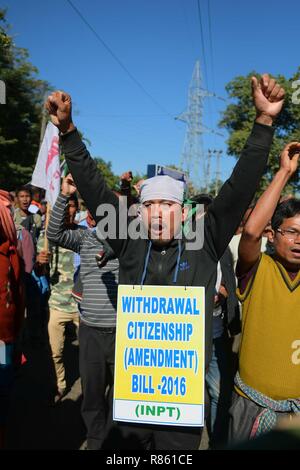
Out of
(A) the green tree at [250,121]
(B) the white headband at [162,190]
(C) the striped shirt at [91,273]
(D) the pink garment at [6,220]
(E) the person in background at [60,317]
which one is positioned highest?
(A) the green tree at [250,121]

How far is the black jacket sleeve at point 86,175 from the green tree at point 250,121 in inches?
719

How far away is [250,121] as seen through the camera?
82.1 feet

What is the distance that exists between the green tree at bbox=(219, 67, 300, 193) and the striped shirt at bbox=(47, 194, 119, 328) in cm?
1699

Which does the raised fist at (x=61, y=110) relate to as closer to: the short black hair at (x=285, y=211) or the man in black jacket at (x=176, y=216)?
the man in black jacket at (x=176, y=216)

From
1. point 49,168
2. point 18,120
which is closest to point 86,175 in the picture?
point 49,168

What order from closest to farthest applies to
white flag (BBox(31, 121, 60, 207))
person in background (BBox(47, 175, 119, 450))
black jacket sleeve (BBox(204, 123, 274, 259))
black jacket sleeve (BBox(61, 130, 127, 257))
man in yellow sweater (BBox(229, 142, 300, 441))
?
black jacket sleeve (BBox(204, 123, 274, 259)) < black jacket sleeve (BBox(61, 130, 127, 257)) < man in yellow sweater (BBox(229, 142, 300, 441)) < person in background (BBox(47, 175, 119, 450)) < white flag (BBox(31, 121, 60, 207))

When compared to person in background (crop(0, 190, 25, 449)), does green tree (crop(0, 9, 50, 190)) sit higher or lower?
higher

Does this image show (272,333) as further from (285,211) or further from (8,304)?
(8,304)

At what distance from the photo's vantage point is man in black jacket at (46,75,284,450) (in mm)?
1830

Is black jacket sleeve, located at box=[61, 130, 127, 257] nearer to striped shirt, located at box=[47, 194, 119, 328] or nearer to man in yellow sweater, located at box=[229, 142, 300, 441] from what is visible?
man in yellow sweater, located at box=[229, 142, 300, 441]

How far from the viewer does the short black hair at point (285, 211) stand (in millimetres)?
2199

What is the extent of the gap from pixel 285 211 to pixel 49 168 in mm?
2795

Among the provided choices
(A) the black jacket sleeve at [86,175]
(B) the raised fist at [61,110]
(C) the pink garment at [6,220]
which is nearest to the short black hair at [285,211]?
(A) the black jacket sleeve at [86,175]

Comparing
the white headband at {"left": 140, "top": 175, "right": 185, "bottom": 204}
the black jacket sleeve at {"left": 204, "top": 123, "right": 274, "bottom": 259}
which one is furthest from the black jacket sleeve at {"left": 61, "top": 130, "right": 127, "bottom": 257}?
the black jacket sleeve at {"left": 204, "top": 123, "right": 274, "bottom": 259}
